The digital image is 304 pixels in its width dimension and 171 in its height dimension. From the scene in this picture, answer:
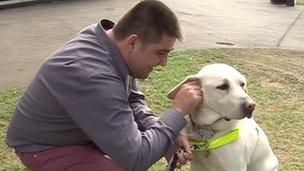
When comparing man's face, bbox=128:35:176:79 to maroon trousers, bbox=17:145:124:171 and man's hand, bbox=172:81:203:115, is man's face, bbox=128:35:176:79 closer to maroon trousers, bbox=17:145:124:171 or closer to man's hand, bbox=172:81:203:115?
man's hand, bbox=172:81:203:115

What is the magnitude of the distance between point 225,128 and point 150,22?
2.99 ft

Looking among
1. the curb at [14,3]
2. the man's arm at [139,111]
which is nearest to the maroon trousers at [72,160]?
the man's arm at [139,111]

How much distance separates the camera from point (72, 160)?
10.5ft

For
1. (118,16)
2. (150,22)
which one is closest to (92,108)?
(150,22)

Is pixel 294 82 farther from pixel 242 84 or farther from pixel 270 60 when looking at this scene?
pixel 242 84

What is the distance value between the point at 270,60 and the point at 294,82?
87 cm

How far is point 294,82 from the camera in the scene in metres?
6.61

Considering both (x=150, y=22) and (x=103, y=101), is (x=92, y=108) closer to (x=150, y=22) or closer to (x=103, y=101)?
(x=103, y=101)

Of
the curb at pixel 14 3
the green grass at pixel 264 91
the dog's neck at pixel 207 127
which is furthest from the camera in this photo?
the curb at pixel 14 3

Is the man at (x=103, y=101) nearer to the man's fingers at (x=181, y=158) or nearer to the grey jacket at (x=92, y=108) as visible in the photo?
the grey jacket at (x=92, y=108)

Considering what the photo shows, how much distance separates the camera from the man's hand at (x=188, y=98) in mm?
3066

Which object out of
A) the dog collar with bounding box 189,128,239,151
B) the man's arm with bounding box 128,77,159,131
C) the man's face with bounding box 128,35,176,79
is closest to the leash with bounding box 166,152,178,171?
the dog collar with bounding box 189,128,239,151

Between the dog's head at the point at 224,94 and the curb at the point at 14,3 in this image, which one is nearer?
the dog's head at the point at 224,94

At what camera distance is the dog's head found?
10.5 feet
